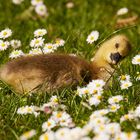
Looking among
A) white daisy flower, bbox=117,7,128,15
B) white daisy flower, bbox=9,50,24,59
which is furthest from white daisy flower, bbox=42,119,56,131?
white daisy flower, bbox=117,7,128,15

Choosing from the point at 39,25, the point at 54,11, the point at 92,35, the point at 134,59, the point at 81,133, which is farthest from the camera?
the point at 54,11

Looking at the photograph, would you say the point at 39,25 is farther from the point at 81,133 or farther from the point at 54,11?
the point at 81,133

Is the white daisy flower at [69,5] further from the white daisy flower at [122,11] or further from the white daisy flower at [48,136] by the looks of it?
the white daisy flower at [48,136]

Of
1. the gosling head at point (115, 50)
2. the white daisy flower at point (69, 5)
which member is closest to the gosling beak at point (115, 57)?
the gosling head at point (115, 50)

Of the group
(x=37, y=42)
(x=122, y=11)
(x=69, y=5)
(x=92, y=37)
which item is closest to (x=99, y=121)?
(x=37, y=42)

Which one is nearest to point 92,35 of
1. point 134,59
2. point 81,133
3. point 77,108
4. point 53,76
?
point 134,59

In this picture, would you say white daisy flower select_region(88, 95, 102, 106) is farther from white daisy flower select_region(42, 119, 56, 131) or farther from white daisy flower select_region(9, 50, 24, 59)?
white daisy flower select_region(9, 50, 24, 59)

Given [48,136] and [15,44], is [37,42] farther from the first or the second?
[48,136]
